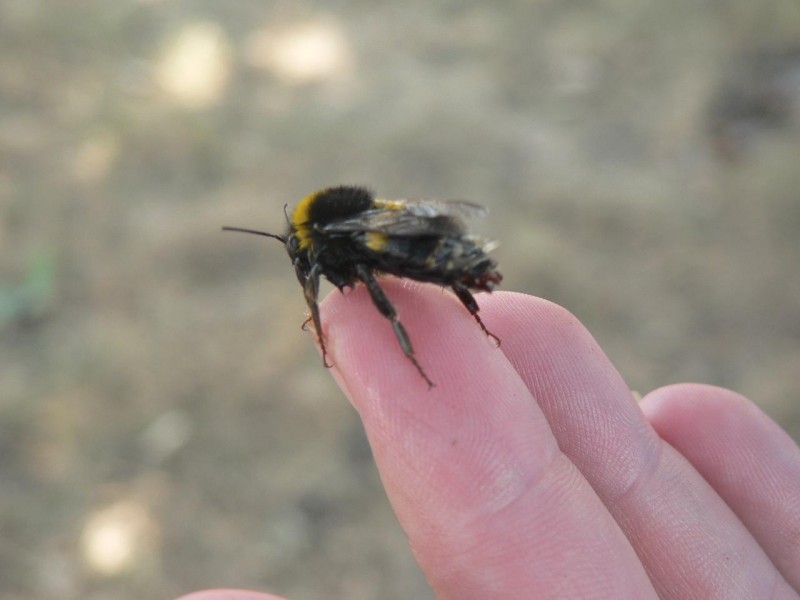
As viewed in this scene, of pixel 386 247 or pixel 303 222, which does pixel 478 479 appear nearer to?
pixel 386 247

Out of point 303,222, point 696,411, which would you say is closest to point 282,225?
point 303,222

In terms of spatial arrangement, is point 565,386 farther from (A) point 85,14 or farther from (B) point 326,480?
(A) point 85,14

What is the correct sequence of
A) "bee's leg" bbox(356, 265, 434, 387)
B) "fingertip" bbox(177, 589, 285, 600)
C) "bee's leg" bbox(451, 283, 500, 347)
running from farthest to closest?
"bee's leg" bbox(451, 283, 500, 347), "bee's leg" bbox(356, 265, 434, 387), "fingertip" bbox(177, 589, 285, 600)

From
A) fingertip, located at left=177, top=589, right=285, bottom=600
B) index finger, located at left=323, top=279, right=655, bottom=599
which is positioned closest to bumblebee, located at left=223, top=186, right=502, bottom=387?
index finger, located at left=323, top=279, right=655, bottom=599

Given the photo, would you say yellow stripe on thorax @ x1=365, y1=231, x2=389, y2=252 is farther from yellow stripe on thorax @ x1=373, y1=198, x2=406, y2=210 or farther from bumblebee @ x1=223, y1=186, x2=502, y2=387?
yellow stripe on thorax @ x1=373, y1=198, x2=406, y2=210

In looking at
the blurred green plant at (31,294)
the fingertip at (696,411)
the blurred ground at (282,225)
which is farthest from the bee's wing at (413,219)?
the blurred green plant at (31,294)

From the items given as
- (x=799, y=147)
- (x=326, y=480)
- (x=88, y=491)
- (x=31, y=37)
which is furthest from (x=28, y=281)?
(x=799, y=147)
